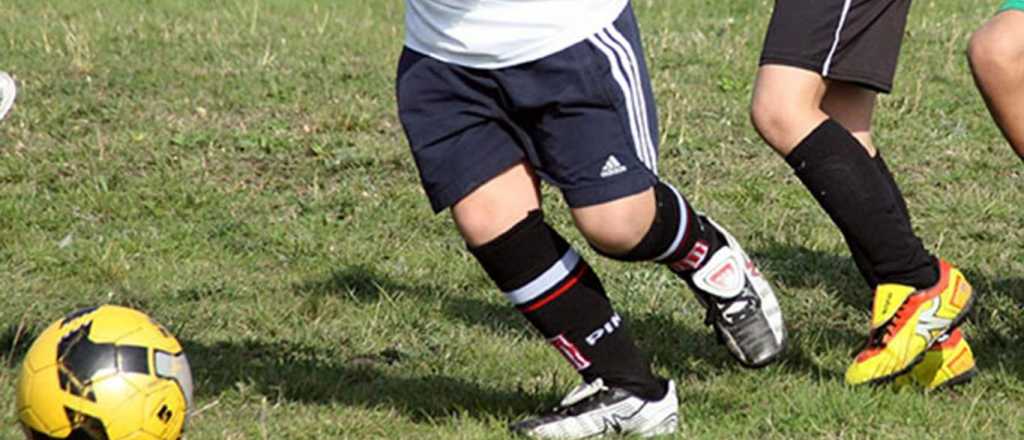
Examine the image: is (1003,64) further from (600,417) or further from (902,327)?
A: (600,417)

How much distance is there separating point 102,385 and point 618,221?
130 centimetres

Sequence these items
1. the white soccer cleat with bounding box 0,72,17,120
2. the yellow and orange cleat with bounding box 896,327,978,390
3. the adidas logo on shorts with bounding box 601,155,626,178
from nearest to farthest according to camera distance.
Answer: the adidas logo on shorts with bounding box 601,155,626,178 < the yellow and orange cleat with bounding box 896,327,978,390 < the white soccer cleat with bounding box 0,72,17,120

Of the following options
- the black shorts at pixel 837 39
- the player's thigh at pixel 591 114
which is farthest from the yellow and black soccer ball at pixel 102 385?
the black shorts at pixel 837 39

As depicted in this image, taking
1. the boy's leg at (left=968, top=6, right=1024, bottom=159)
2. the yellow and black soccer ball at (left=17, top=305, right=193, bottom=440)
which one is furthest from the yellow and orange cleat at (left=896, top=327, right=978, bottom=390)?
the yellow and black soccer ball at (left=17, top=305, right=193, bottom=440)

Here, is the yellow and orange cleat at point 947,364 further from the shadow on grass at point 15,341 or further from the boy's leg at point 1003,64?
the shadow on grass at point 15,341

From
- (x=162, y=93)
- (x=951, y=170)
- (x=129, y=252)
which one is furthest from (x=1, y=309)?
(x=951, y=170)

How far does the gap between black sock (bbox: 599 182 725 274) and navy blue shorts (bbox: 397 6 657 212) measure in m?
0.14

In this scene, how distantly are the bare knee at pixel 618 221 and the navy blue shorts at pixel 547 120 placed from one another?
26 millimetres

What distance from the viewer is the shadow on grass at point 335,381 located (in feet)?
15.5

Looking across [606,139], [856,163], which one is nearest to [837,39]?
[856,163]

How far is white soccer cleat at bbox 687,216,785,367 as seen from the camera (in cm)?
471

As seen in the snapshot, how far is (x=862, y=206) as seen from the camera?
4.72 meters

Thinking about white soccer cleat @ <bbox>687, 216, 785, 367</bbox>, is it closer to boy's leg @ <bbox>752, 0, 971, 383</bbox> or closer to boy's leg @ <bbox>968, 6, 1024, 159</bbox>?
boy's leg @ <bbox>752, 0, 971, 383</bbox>

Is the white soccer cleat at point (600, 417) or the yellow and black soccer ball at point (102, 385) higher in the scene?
the yellow and black soccer ball at point (102, 385)
